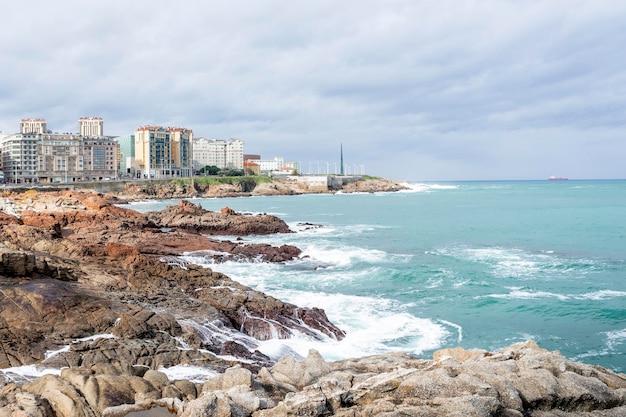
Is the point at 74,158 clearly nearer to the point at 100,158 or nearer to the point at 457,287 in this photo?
the point at 100,158

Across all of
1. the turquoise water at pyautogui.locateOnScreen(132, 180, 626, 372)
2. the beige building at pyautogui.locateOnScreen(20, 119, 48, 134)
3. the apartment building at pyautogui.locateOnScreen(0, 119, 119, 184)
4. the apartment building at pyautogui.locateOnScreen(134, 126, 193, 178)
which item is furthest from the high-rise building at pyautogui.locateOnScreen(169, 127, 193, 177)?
the turquoise water at pyautogui.locateOnScreen(132, 180, 626, 372)

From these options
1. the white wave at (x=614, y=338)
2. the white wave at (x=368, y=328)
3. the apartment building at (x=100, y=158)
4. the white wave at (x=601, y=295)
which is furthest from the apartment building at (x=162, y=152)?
the white wave at (x=614, y=338)

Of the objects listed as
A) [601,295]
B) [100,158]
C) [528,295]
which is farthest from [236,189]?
[601,295]

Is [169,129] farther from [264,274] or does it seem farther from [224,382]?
[224,382]

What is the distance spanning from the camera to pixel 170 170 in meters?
166

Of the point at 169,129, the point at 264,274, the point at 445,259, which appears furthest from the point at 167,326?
the point at 169,129

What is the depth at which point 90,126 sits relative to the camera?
193 metres

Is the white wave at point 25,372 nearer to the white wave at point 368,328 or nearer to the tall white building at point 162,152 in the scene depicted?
the white wave at point 368,328

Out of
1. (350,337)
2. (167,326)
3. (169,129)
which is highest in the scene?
(169,129)

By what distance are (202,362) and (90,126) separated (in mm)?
198539

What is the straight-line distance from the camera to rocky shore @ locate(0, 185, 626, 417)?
9391 millimetres

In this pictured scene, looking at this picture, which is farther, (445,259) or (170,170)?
(170,170)

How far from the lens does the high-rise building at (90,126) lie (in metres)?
192

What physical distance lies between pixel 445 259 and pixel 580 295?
36.6 feet
